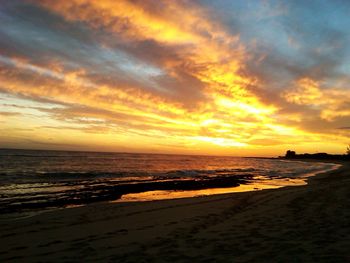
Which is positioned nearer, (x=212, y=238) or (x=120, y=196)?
(x=212, y=238)

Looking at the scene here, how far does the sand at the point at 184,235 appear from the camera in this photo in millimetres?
7031

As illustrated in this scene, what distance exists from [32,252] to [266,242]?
19.1 ft

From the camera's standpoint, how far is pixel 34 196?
19.1 meters

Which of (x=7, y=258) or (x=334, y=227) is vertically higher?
(x=334, y=227)

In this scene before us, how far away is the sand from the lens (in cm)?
703

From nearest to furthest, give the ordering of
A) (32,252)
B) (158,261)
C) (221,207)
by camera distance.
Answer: (158,261) < (32,252) < (221,207)

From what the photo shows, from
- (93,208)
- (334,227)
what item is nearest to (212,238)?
(334,227)

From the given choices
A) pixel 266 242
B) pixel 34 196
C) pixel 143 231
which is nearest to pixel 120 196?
pixel 34 196

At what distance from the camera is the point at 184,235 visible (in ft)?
29.5

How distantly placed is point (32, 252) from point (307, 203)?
476 inches

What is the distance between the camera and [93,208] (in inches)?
574

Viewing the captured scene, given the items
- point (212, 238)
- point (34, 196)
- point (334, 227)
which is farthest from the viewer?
point (34, 196)

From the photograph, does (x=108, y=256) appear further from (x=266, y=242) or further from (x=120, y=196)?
(x=120, y=196)

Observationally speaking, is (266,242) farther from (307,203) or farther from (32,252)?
(307,203)
